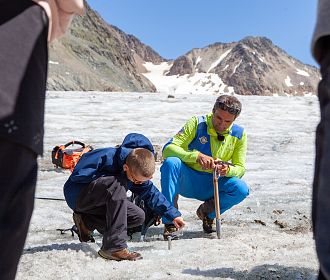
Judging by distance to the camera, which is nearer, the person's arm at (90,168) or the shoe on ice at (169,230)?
the person's arm at (90,168)

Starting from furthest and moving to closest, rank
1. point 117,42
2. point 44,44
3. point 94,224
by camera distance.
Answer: point 117,42, point 94,224, point 44,44

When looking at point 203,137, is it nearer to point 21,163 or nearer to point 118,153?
point 118,153

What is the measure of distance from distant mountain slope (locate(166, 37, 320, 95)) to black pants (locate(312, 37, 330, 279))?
120726mm

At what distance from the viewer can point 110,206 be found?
10.4 ft

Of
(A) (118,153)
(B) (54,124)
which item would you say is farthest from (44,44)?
(B) (54,124)

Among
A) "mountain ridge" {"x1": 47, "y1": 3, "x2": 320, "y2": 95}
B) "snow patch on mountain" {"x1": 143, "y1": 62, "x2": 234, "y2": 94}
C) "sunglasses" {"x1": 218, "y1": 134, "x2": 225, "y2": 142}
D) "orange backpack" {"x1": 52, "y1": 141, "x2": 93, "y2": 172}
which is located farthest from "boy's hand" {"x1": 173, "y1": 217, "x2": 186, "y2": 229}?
"snow patch on mountain" {"x1": 143, "y1": 62, "x2": 234, "y2": 94}

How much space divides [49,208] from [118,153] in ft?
5.71

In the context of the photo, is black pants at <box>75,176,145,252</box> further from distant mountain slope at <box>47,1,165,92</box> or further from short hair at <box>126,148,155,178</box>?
distant mountain slope at <box>47,1,165,92</box>

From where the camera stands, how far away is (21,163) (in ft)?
4.00

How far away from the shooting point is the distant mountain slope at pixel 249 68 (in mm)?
124900

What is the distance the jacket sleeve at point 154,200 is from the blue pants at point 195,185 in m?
0.35

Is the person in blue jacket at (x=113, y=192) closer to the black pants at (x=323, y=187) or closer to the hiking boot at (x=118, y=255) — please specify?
the hiking boot at (x=118, y=255)

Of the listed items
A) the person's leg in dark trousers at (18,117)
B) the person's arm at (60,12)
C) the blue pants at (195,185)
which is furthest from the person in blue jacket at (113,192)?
the person's leg in dark trousers at (18,117)

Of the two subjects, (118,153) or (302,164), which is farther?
(302,164)
